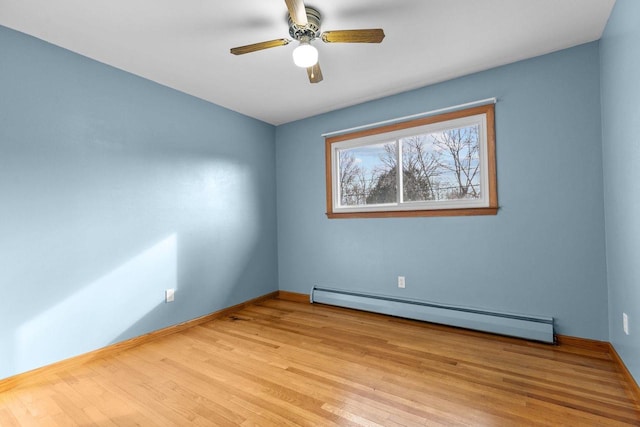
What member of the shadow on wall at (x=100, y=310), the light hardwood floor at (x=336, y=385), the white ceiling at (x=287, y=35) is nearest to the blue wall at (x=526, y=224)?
the white ceiling at (x=287, y=35)

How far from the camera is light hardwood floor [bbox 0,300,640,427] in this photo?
154cm

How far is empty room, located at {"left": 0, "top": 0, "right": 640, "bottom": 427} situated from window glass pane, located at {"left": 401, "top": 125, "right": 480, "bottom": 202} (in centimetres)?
2

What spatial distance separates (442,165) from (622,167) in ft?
4.32

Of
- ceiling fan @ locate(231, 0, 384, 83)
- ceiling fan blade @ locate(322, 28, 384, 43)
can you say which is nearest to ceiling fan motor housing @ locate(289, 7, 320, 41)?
ceiling fan @ locate(231, 0, 384, 83)

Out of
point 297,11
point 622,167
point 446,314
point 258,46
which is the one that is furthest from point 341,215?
point 622,167

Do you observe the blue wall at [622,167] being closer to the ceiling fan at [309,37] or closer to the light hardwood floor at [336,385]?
the light hardwood floor at [336,385]

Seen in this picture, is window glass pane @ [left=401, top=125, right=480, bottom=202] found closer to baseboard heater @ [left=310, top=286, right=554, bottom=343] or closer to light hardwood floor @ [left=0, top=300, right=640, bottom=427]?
baseboard heater @ [left=310, top=286, right=554, bottom=343]

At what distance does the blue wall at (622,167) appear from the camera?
5.18ft

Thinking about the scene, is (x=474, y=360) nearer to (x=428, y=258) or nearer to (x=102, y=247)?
(x=428, y=258)

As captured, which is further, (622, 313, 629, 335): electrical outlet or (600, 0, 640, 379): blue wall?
(622, 313, 629, 335): electrical outlet

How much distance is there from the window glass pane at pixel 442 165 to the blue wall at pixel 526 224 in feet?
0.78

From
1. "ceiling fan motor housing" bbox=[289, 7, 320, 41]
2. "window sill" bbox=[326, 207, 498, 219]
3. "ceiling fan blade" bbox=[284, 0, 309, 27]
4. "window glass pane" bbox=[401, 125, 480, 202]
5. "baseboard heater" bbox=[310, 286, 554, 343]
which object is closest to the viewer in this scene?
"ceiling fan blade" bbox=[284, 0, 309, 27]

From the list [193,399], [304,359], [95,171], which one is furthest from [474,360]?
[95,171]

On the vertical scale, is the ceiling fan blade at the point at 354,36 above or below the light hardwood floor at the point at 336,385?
above
